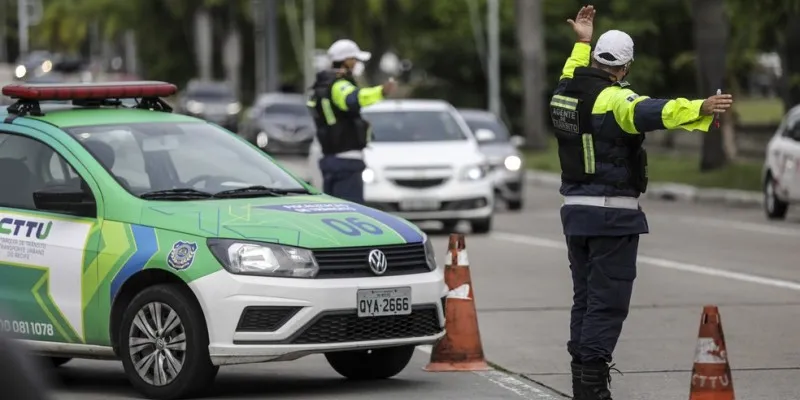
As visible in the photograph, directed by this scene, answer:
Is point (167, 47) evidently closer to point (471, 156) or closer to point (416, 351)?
point (471, 156)

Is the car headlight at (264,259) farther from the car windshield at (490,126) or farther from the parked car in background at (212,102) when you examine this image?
the parked car in background at (212,102)

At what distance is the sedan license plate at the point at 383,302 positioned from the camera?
9.62 m

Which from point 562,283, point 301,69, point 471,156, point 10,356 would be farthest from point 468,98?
point 10,356

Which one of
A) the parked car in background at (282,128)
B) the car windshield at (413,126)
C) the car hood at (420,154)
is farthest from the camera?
the parked car in background at (282,128)

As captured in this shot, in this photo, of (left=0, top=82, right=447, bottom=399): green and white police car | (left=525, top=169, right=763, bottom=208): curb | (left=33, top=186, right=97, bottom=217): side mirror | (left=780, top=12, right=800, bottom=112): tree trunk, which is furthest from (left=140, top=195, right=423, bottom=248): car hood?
(left=780, top=12, right=800, bottom=112): tree trunk

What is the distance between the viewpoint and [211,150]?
10.8m

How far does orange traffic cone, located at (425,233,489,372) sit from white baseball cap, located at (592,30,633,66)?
214 centimetres

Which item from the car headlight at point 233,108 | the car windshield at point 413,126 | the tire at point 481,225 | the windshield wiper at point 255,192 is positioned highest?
the windshield wiper at point 255,192

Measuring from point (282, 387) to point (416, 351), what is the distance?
1.92 meters

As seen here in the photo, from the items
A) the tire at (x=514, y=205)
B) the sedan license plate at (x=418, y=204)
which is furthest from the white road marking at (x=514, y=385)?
the tire at (x=514, y=205)

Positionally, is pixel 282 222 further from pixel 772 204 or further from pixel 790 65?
pixel 790 65

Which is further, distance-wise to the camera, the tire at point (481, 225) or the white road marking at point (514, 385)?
the tire at point (481, 225)

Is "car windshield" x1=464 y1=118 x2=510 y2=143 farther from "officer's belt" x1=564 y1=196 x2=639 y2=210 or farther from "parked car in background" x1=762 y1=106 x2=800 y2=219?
"officer's belt" x1=564 y1=196 x2=639 y2=210

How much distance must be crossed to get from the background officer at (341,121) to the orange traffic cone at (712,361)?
7496 mm
